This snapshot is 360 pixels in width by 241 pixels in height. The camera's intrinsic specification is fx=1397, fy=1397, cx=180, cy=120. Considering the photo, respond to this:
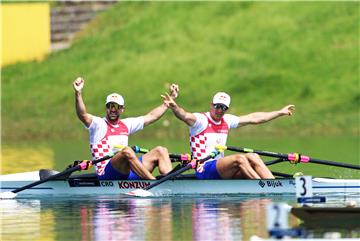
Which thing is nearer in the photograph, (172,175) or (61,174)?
(172,175)

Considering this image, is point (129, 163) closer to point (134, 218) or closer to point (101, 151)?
point (101, 151)

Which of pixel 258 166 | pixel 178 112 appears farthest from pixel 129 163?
pixel 258 166

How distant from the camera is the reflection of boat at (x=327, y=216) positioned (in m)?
16.7

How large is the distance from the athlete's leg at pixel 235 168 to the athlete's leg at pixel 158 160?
0.95m

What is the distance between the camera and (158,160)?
883 inches

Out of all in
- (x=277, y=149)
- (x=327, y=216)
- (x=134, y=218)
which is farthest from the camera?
(x=277, y=149)

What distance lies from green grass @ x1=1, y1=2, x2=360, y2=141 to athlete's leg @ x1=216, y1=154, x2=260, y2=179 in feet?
66.1

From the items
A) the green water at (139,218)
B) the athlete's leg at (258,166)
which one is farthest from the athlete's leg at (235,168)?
the green water at (139,218)

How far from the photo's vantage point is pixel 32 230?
18047 millimetres

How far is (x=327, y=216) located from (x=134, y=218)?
3232 millimetres

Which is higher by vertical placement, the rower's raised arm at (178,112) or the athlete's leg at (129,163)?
the rower's raised arm at (178,112)

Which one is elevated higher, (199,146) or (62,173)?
(199,146)

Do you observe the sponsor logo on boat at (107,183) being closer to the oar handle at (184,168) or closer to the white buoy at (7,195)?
the oar handle at (184,168)

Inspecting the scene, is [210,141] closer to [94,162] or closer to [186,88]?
[94,162]
